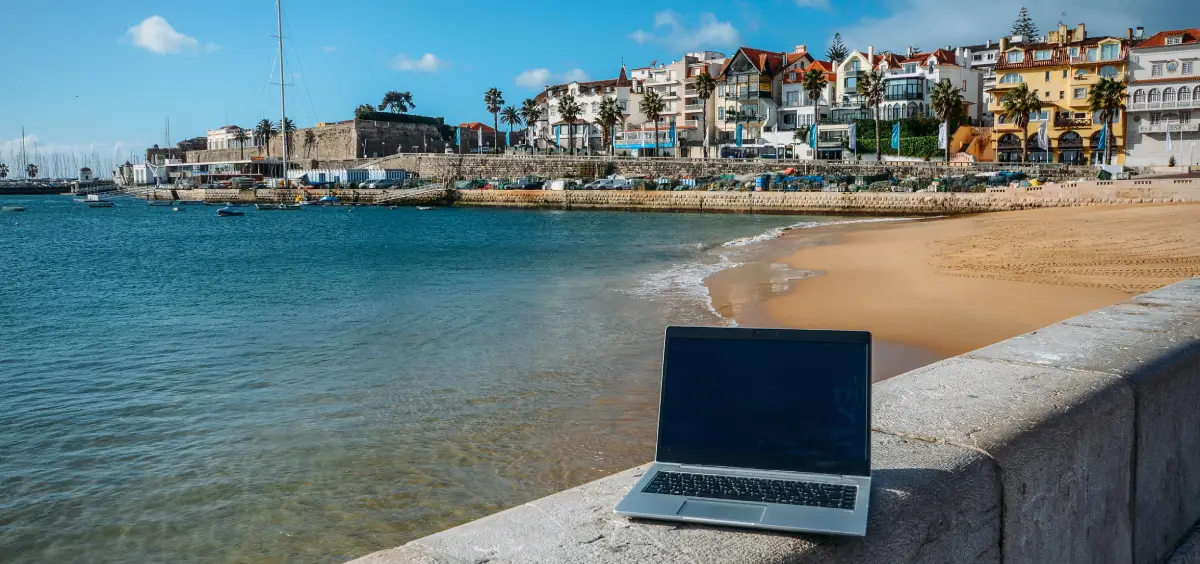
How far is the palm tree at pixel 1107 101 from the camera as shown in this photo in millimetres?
60188

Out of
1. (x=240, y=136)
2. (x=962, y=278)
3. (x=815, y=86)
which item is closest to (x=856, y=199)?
(x=815, y=86)

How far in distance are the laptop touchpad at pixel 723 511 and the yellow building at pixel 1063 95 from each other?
71205mm

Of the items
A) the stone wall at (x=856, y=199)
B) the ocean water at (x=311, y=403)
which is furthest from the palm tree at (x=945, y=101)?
the ocean water at (x=311, y=403)

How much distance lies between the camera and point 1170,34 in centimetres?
6191

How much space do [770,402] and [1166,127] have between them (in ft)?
234

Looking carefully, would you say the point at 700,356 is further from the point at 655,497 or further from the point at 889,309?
the point at 889,309

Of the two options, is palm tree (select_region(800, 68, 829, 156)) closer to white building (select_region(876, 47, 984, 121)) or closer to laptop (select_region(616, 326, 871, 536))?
white building (select_region(876, 47, 984, 121))

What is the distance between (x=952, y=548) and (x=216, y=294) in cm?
2329

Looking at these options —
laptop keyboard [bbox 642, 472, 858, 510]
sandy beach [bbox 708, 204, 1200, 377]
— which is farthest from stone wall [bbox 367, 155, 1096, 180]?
laptop keyboard [bbox 642, 472, 858, 510]

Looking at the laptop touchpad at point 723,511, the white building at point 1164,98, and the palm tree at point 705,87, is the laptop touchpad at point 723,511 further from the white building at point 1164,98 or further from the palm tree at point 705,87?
the palm tree at point 705,87

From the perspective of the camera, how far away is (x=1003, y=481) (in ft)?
8.57

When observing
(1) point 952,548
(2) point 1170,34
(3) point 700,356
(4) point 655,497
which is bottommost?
(1) point 952,548

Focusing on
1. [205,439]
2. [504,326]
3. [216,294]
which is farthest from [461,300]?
[205,439]

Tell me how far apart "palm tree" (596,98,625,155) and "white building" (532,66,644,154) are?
3490mm
